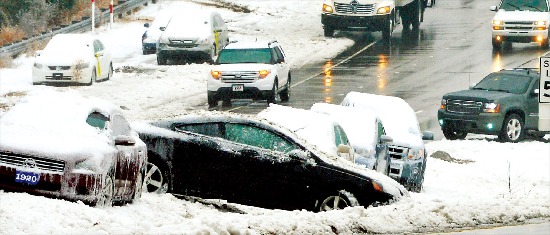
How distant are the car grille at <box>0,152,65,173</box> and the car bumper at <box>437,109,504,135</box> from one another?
1585cm

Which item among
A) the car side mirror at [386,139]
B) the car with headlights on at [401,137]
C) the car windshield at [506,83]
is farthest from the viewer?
the car windshield at [506,83]

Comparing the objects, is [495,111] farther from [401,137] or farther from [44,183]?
[44,183]

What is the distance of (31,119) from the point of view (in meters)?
15.0

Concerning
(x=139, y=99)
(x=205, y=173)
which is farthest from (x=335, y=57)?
(x=205, y=173)

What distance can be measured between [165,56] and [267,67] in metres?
8.23

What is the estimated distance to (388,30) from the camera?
150 ft

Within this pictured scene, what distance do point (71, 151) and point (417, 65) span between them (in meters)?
28.5

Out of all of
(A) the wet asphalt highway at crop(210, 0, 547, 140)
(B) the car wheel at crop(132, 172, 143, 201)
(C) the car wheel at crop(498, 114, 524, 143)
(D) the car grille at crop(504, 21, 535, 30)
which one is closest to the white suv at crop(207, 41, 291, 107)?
(A) the wet asphalt highway at crop(210, 0, 547, 140)

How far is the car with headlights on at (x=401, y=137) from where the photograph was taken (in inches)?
819

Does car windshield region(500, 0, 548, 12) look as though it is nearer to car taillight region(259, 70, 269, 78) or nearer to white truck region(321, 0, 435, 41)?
white truck region(321, 0, 435, 41)

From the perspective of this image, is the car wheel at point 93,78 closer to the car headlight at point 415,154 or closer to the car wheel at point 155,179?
the car headlight at point 415,154

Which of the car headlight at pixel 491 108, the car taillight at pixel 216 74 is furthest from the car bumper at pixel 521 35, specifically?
the car headlight at pixel 491 108

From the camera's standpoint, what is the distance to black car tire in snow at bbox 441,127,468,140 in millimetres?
29250

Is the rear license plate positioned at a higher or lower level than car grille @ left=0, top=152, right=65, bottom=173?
lower
